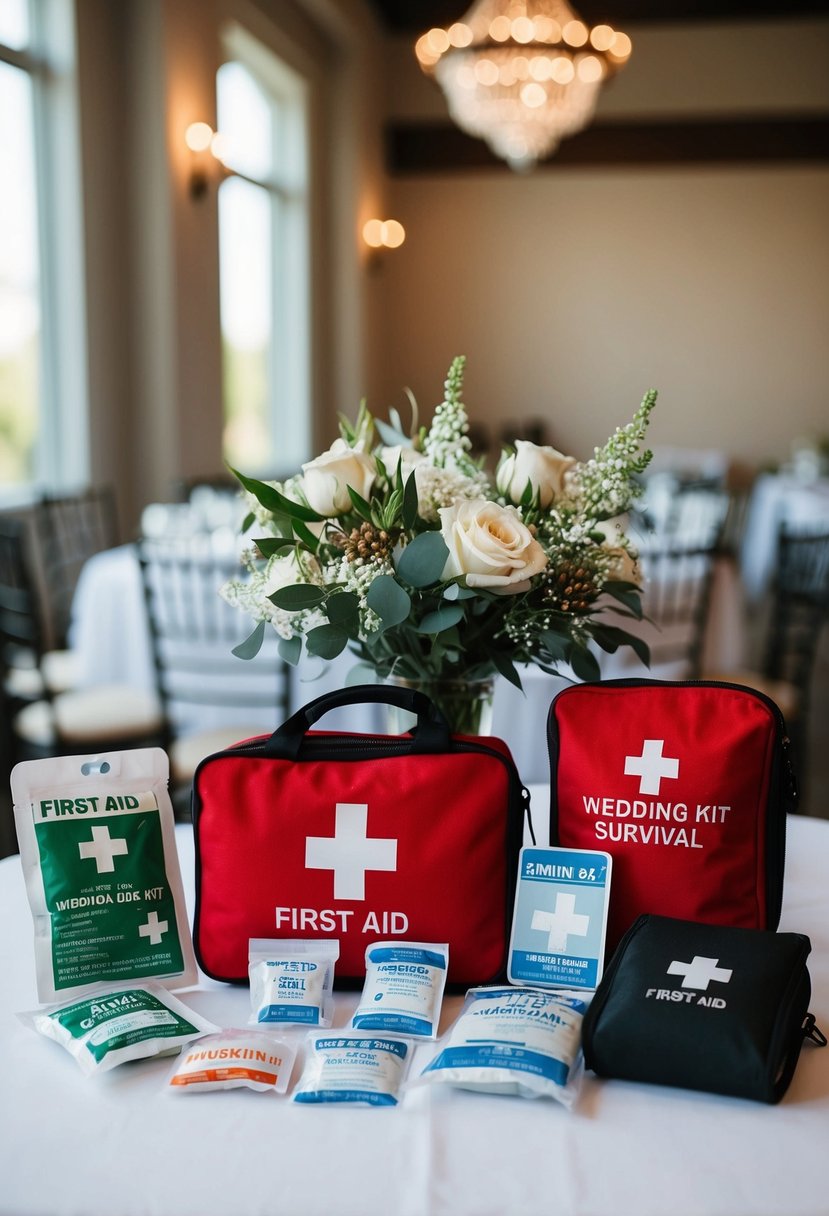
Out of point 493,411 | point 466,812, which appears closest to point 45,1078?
point 466,812

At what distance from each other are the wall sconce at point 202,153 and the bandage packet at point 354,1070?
462 centimetres

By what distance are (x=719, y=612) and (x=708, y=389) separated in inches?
214

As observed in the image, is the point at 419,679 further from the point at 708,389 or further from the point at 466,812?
the point at 708,389

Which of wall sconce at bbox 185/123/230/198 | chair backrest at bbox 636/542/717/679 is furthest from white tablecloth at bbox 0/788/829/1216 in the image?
wall sconce at bbox 185/123/230/198

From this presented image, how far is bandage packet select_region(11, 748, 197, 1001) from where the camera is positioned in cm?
90

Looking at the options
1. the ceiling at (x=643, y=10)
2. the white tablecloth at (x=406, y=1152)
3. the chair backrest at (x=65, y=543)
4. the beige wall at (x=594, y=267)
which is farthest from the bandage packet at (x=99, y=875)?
the ceiling at (x=643, y=10)

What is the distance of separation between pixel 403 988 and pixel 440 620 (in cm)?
32

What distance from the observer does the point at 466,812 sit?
905 millimetres

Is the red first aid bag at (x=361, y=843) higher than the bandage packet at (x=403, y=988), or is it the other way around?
the red first aid bag at (x=361, y=843)

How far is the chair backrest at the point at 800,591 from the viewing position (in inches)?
126

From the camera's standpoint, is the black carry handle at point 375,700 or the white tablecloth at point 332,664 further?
the white tablecloth at point 332,664

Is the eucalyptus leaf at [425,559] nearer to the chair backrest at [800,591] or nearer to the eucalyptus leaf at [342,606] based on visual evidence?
the eucalyptus leaf at [342,606]

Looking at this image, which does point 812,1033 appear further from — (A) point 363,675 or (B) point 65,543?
(B) point 65,543

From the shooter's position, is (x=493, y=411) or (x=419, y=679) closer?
(x=419, y=679)
